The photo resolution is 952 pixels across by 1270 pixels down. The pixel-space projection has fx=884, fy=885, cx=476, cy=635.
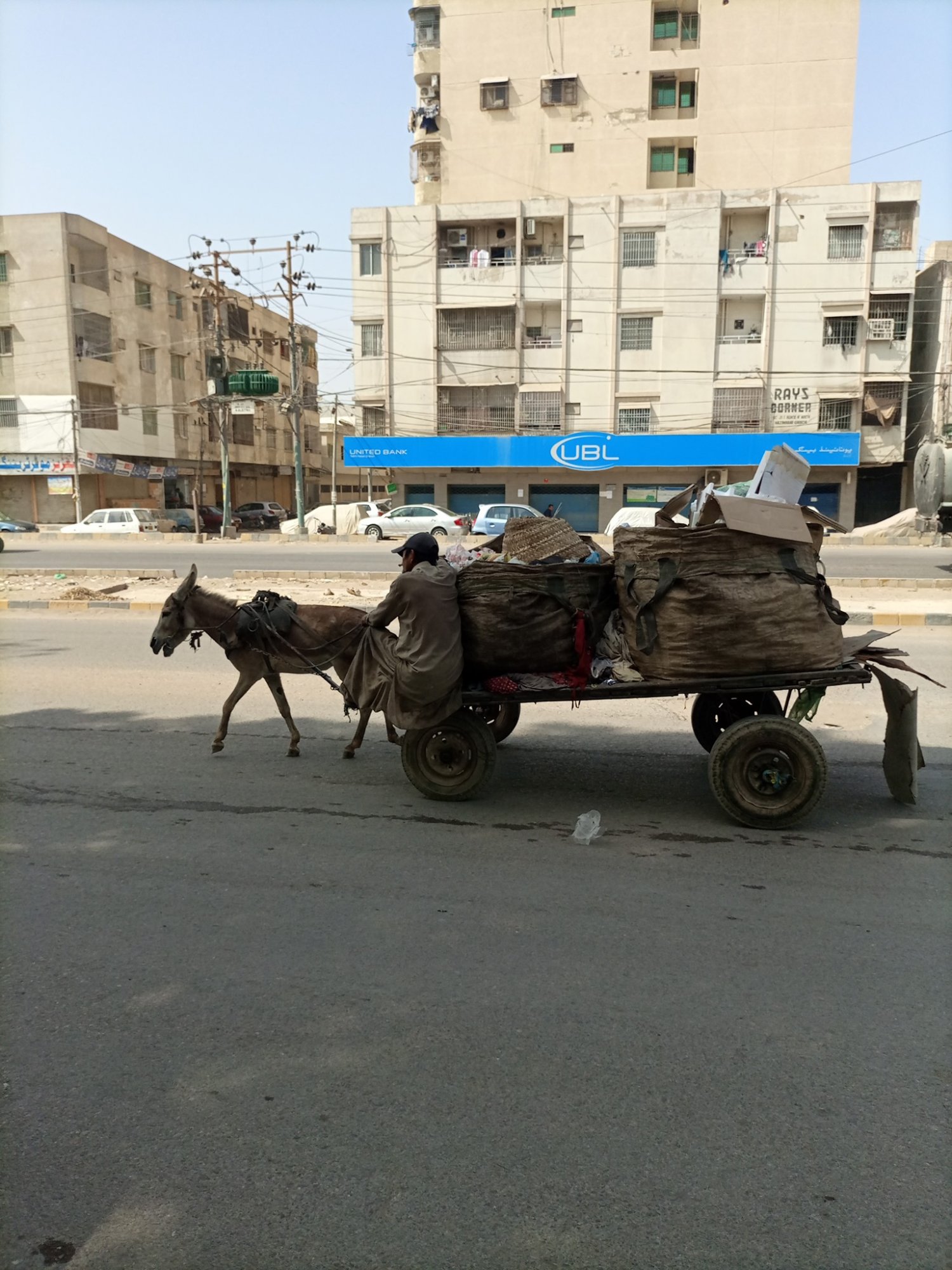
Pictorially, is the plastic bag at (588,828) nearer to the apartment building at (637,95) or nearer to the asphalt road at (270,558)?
the asphalt road at (270,558)

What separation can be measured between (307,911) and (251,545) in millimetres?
27592

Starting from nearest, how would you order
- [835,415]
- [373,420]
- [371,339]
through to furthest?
[835,415] < [371,339] < [373,420]

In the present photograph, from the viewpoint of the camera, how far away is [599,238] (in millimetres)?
40188

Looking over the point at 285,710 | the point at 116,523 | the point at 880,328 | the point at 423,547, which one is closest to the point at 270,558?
the point at 116,523

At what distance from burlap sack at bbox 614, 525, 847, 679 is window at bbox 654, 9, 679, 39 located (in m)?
48.9

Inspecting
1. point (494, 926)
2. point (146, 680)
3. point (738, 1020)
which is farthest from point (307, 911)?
point (146, 680)

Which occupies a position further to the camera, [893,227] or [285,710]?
[893,227]

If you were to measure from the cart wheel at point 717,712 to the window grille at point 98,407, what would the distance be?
44.1 meters

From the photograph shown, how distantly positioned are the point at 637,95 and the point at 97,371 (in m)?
30.5

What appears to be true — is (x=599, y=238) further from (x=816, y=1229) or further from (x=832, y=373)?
(x=816, y=1229)

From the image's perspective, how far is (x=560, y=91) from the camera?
145 feet

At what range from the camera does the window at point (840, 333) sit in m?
39.1

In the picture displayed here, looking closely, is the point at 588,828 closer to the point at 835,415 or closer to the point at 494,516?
the point at 494,516

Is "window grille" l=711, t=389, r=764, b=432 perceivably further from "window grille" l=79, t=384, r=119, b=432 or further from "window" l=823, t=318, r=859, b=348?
"window grille" l=79, t=384, r=119, b=432
